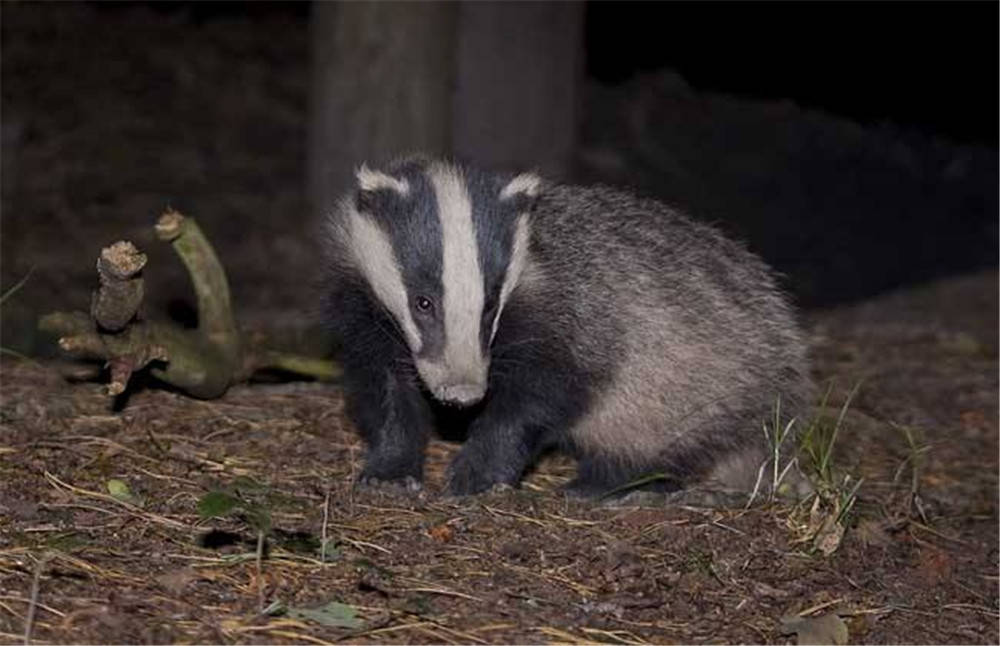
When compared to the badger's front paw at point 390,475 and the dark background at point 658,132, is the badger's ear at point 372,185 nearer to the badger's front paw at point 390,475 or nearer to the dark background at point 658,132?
the badger's front paw at point 390,475

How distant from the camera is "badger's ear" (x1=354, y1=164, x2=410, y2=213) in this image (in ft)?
17.6

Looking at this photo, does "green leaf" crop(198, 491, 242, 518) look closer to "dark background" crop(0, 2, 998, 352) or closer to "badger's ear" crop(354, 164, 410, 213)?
"badger's ear" crop(354, 164, 410, 213)

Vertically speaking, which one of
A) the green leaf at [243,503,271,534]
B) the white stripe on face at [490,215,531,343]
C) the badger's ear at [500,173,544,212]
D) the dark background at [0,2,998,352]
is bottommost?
the dark background at [0,2,998,352]

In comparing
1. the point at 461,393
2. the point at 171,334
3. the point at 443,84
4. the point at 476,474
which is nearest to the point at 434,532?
the point at 461,393

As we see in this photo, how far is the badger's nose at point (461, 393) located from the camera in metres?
5.06

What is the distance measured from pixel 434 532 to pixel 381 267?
0.94 meters

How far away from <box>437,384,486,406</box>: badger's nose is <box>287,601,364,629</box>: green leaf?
101 cm

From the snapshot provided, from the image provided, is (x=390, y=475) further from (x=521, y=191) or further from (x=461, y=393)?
(x=521, y=191)

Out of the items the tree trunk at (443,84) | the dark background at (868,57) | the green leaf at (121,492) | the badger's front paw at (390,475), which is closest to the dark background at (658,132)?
the dark background at (868,57)

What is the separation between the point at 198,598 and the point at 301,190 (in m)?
7.72

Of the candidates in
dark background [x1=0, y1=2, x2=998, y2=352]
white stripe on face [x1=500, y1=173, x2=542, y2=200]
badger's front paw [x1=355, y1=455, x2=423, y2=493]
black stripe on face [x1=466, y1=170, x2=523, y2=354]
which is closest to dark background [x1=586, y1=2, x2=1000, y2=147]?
dark background [x1=0, y1=2, x2=998, y2=352]

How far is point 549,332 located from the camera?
559cm

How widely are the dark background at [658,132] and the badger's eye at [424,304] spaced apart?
456cm

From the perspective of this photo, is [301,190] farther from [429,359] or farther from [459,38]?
[429,359]
